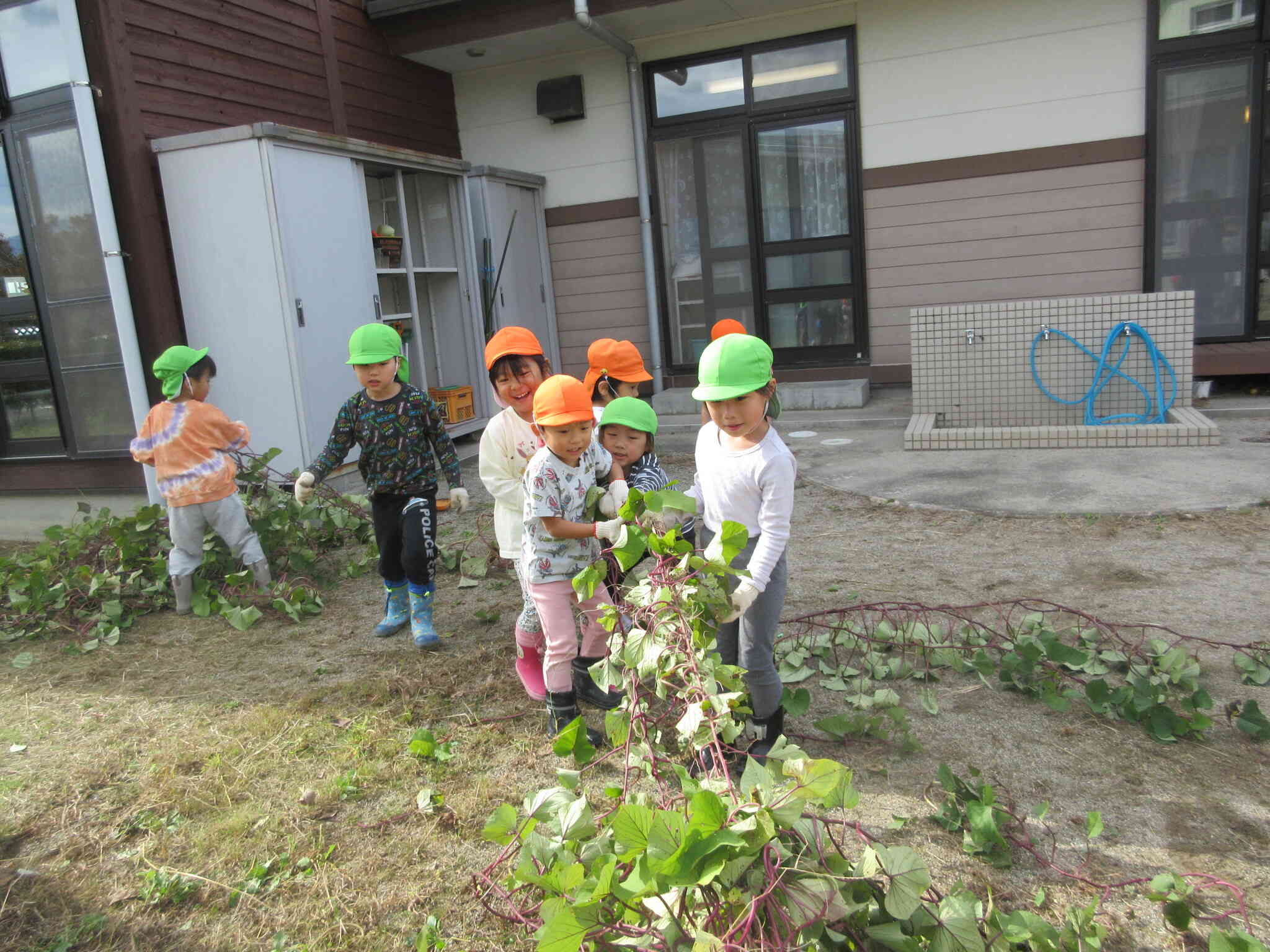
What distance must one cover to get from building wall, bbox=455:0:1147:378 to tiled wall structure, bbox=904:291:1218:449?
66.9 inches

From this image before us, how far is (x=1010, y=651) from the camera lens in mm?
3461

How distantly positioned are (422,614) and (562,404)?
1711mm

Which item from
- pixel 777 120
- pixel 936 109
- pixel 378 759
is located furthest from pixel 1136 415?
pixel 378 759

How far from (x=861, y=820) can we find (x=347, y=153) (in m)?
6.40

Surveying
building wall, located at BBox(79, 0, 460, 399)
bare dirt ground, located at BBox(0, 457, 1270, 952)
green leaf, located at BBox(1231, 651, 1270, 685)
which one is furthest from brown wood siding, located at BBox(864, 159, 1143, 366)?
green leaf, located at BBox(1231, 651, 1270, 685)

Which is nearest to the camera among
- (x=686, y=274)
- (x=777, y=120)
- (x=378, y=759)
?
(x=378, y=759)

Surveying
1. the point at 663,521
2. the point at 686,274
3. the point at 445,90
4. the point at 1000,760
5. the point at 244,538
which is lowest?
the point at 1000,760

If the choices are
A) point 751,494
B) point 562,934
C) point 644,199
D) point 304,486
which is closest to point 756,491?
point 751,494

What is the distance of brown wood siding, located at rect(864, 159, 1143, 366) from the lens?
8375 millimetres

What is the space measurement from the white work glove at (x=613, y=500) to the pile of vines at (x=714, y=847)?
424 millimetres

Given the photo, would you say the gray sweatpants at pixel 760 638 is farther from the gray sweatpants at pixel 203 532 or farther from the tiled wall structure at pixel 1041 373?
the tiled wall structure at pixel 1041 373

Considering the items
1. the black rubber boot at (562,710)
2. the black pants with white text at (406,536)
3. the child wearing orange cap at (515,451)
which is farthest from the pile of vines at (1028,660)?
the black pants with white text at (406,536)

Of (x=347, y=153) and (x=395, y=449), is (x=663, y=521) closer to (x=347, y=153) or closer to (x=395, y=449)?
(x=395, y=449)

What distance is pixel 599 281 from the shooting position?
33.5 feet
